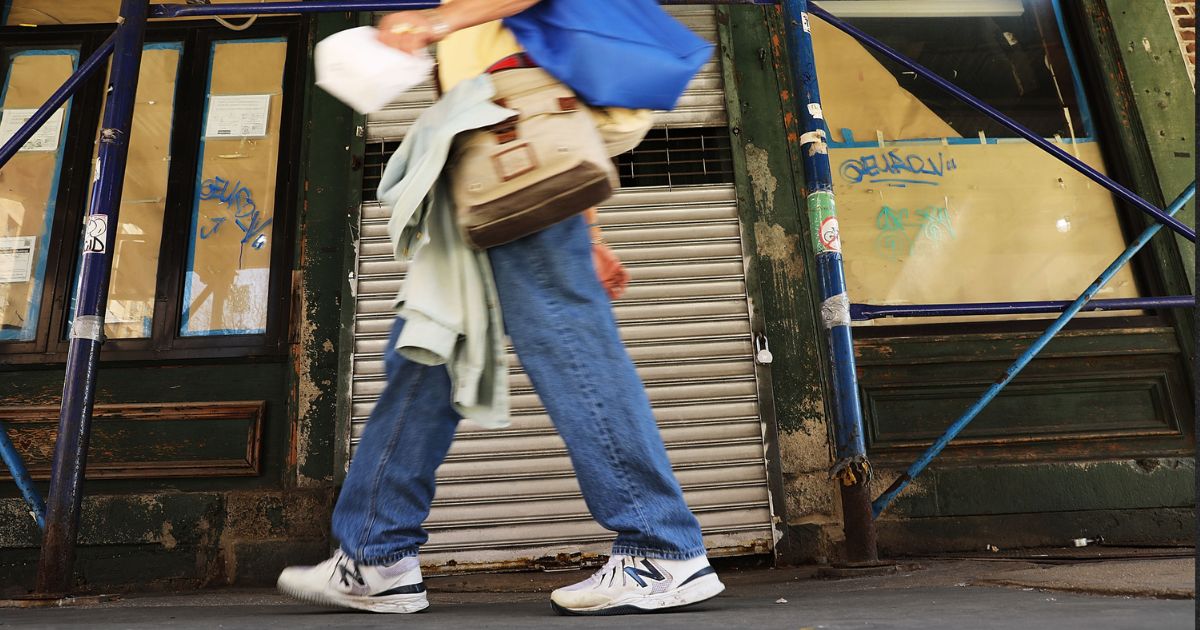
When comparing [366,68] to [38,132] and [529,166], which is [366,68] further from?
[38,132]

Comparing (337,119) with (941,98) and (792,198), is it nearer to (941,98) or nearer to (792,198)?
(792,198)

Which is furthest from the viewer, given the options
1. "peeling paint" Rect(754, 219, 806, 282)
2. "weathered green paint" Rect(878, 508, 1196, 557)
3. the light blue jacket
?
"peeling paint" Rect(754, 219, 806, 282)

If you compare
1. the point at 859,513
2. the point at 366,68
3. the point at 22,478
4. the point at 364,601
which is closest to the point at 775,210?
the point at 859,513

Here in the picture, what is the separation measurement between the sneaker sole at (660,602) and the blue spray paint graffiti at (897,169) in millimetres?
2814

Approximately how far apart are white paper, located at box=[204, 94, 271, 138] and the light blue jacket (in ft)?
8.41

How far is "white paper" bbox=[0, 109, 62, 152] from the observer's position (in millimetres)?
4023

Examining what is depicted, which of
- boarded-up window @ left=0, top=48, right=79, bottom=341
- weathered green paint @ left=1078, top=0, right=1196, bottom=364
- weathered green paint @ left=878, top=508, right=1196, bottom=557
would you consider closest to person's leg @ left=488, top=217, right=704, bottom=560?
weathered green paint @ left=878, top=508, right=1196, bottom=557

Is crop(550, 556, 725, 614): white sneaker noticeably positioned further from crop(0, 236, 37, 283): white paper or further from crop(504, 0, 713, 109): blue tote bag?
crop(0, 236, 37, 283): white paper

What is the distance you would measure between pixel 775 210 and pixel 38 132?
358 centimetres

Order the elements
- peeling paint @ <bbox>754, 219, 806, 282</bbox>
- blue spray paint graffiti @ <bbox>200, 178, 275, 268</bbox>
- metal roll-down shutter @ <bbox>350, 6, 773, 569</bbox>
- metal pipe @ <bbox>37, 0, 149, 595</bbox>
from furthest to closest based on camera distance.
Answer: blue spray paint graffiti @ <bbox>200, 178, 275, 268</bbox>
peeling paint @ <bbox>754, 219, 806, 282</bbox>
metal roll-down shutter @ <bbox>350, 6, 773, 569</bbox>
metal pipe @ <bbox>37, 0, 149, 595</bbox>

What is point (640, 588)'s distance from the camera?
1.67m

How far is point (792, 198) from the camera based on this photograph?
3.89 metres

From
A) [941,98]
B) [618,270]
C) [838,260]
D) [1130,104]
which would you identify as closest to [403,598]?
[618,270]

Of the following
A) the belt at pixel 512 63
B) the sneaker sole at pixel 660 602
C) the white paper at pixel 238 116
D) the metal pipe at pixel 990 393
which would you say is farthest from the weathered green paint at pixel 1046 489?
the white paper at pixel 238 116
